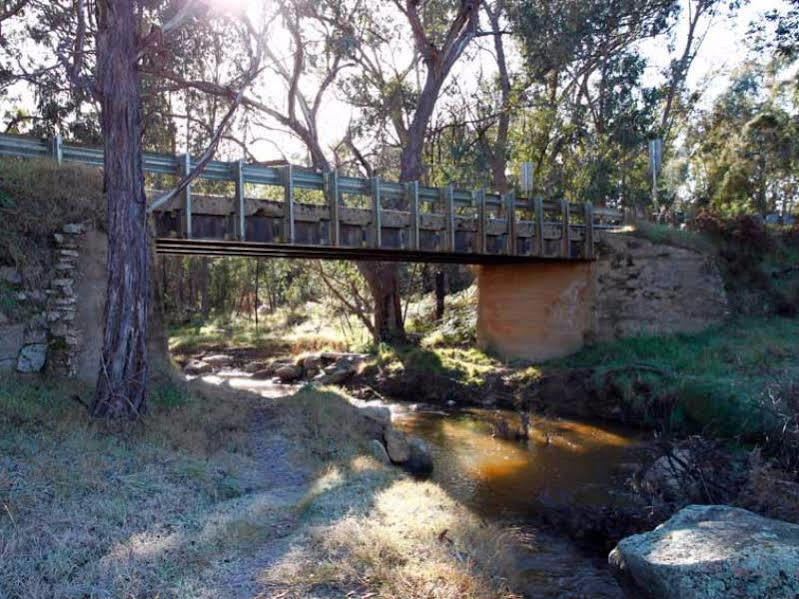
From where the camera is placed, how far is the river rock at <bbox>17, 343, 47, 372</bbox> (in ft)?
33.0

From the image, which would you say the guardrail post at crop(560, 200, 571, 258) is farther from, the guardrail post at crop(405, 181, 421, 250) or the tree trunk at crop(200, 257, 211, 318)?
the tree trunk at crop(200, 257, 211, 318)

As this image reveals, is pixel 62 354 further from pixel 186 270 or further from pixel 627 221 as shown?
pixel 186 270

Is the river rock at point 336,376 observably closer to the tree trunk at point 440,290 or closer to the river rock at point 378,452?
the tree trunk at point 440,290

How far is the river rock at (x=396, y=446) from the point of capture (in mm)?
11375

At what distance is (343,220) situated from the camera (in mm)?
14875

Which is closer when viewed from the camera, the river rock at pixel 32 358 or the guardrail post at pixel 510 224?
the river rock at pixel 32 358

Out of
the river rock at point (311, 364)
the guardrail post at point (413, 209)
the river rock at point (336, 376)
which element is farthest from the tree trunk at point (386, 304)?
the guardrail post at point (413, 209)

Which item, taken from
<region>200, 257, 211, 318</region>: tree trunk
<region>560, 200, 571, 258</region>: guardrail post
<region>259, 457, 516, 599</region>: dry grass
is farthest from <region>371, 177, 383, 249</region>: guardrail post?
<region>200, 257, 211, 318</region>: tree trunk

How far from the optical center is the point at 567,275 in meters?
20.9

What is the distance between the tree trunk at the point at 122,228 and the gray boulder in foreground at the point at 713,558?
659cm

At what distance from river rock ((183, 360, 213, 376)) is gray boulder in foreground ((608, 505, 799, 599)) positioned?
20665mm

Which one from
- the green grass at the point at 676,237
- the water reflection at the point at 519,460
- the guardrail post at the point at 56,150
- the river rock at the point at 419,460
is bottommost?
the water reflection at the point at 519,460

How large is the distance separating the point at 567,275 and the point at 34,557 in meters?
17.6

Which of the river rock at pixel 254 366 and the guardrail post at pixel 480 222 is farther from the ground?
the guardrail post at pixel 480 222
